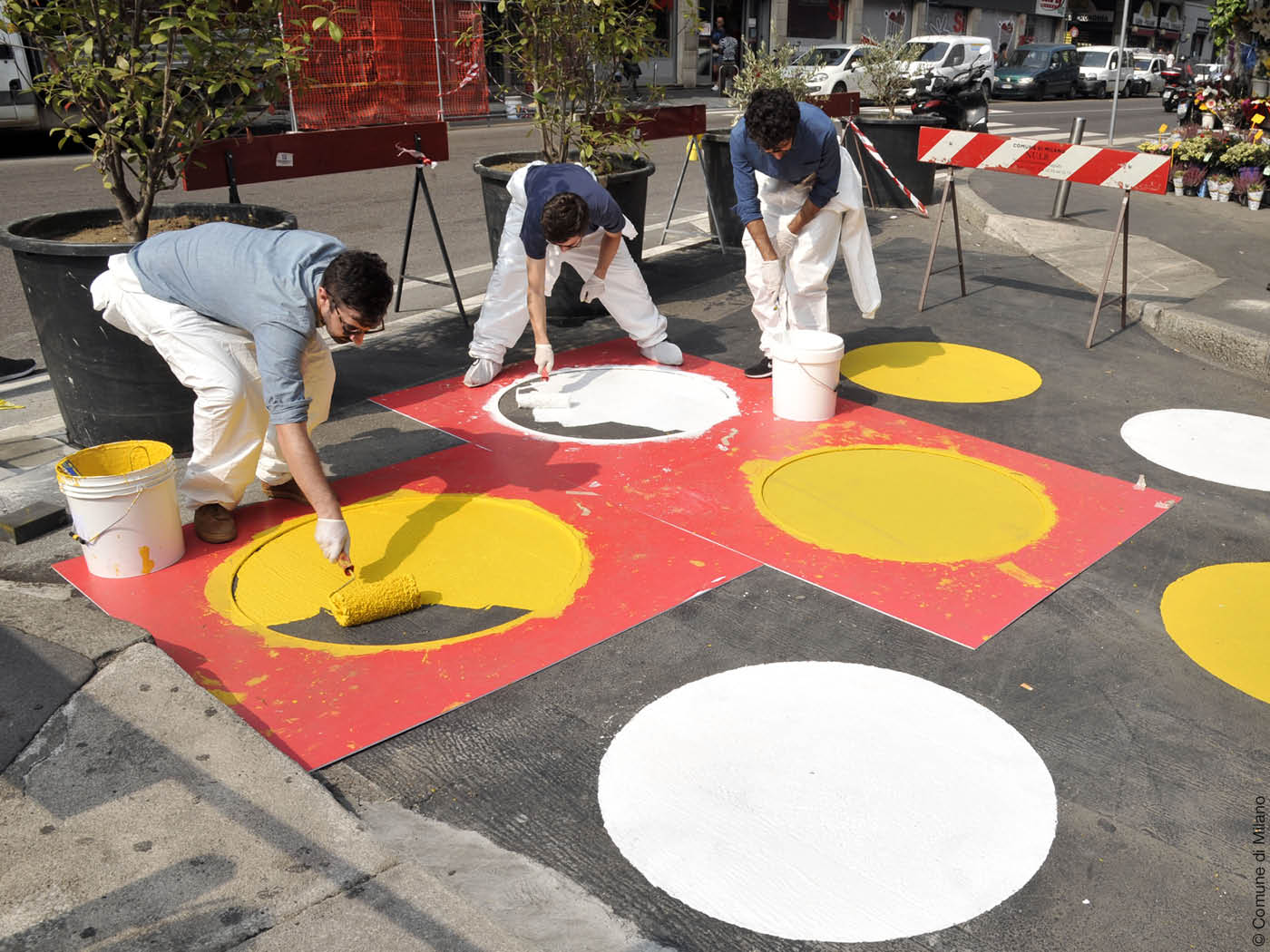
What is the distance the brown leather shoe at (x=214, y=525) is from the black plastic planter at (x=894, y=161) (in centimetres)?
919

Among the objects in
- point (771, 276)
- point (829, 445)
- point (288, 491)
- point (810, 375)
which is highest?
point (771, 276)

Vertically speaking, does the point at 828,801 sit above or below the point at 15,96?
below

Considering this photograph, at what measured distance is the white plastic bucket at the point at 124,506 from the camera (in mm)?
3547

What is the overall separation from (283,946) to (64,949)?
0.45 m

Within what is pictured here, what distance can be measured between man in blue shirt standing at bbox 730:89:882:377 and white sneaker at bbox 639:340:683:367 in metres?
0.49

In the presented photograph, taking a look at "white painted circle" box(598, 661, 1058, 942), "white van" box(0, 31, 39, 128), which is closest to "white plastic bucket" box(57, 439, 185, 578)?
"white painted circle" box(598, 661, 1058, 942)

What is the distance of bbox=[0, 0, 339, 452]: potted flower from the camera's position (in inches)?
179

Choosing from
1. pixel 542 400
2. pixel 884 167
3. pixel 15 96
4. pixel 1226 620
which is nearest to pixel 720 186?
pixel 884 167

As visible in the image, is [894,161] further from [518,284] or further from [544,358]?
[544,358]

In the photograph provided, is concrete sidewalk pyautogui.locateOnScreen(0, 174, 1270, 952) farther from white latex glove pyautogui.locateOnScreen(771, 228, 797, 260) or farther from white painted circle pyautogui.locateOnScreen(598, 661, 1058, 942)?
white latex glove pyautogui.locateOnScreen(771, 228, 797, 260)

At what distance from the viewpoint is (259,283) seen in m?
3.57

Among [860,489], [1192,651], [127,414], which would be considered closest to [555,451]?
[860,489]

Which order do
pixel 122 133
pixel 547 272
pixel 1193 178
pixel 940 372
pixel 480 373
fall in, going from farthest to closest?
1. pixel 1193 178
2. pixel 940 372
3. pixel 480 373
4. pixel 547 272
5. pixel 122 133

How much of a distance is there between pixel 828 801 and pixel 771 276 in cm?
366
